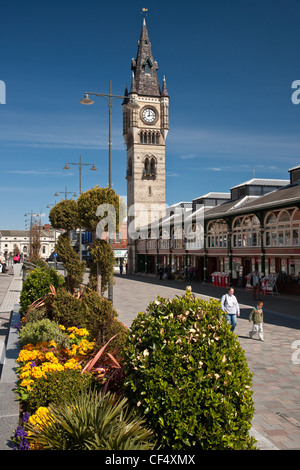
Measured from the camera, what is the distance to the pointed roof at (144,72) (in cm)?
6638

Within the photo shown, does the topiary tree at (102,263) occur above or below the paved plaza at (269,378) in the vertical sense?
above

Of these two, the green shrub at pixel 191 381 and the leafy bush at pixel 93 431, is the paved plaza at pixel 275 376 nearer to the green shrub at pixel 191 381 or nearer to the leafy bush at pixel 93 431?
the green shrub at pixel 191 381

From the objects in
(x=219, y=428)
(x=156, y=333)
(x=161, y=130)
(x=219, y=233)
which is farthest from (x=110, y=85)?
(x=161, y=130)

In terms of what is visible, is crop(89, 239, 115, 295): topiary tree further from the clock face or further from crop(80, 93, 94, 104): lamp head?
the clock face

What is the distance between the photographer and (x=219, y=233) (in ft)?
111

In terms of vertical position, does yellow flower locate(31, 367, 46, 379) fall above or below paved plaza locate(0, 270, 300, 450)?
above

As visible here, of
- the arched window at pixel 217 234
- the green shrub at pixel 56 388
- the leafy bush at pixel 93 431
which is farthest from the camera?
the arched window at pixel 217 234

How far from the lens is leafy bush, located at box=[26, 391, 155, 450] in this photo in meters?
3.80

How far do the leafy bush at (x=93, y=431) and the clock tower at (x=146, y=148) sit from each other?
186 feet

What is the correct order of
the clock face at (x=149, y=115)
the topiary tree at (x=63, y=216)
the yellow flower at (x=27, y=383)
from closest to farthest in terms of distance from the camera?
the yellow flower at (x=27, y=383) → the topiary tree at (x=63, y=216) → the clock face at (x=149, y=115)

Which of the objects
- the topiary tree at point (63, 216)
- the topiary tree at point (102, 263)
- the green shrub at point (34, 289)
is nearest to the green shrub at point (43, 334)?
the green shrub at point (34, 289)

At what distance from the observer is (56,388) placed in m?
5.42

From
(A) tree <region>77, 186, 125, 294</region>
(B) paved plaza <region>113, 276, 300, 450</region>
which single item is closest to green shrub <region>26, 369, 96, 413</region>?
(B) paved plaza <region>113, 276, 300, 450</region>

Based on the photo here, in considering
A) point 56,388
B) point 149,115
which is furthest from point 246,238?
point 149,115
